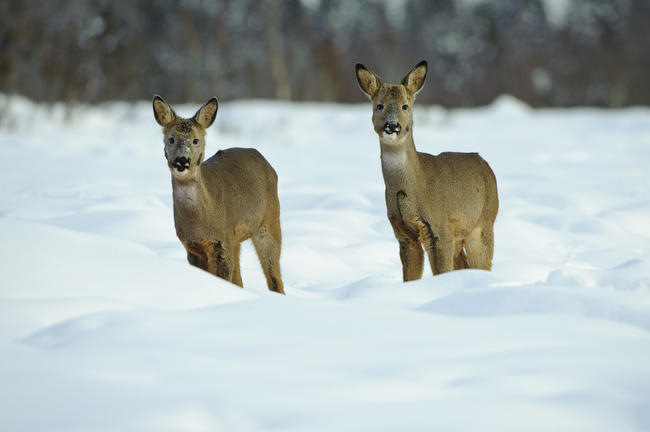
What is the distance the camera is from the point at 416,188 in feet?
19.2

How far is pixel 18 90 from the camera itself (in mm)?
20703

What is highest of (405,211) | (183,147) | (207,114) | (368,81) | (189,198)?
(368,81)

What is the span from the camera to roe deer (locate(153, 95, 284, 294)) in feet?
18.0

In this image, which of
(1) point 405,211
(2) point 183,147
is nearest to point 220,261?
(2) point 183,147

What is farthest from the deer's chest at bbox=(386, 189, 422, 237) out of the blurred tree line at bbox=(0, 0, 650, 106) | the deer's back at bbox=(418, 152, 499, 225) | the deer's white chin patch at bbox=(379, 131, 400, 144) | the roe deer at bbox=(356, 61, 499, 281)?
the blurred tree line at bbox=(0, 0, 650, 106)

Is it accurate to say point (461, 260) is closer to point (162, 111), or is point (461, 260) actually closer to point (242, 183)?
point (242, 183)

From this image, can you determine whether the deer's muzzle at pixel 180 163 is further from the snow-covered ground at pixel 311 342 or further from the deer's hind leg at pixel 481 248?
the deer's hind leg at pixel 481 248

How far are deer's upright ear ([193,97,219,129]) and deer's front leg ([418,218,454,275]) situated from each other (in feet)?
5.04

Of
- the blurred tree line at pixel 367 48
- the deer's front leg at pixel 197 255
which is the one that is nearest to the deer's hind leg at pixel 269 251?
the deer's front leg at pixel 197 255

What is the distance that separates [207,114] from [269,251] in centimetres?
123

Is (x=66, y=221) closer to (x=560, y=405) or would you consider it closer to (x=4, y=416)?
(x=4, y=416)

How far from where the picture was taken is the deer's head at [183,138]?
17.7ft

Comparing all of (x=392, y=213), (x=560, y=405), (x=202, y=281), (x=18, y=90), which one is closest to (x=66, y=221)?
(x=392, y=213)

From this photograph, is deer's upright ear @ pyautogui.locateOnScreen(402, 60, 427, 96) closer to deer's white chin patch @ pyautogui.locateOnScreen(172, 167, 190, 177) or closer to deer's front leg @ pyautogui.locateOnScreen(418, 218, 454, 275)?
deer's front leg @ pyautogui.locateOnScreen(418, 218, 454, 275)
